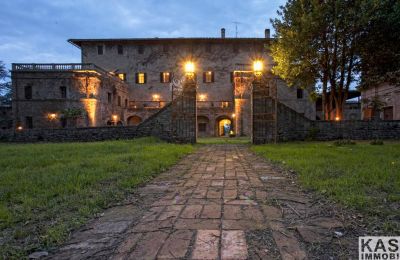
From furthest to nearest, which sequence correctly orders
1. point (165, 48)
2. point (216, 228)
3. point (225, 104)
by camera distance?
point (165, 48), point (225, 104), point (216, 228)

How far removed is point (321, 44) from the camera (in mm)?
15594

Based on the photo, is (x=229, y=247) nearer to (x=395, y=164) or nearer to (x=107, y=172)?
(x=107, y=172)

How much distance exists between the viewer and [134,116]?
34.9 metres

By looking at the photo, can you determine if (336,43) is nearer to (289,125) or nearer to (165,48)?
(289,125)

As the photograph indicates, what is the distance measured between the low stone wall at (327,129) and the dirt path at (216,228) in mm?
10982

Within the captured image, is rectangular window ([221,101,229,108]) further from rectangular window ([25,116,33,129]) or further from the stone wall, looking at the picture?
rectangular window ([25,116,33,129])

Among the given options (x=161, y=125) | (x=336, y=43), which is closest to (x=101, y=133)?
(x=161, y=125)

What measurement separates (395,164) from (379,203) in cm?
347

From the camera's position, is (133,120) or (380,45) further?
(133,120)

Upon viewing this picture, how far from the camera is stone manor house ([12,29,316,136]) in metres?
29.0

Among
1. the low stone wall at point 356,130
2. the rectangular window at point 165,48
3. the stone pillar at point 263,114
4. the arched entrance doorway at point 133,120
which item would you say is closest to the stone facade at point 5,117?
the arched entrance doorway at point 133,120

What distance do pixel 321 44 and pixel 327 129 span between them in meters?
4.85

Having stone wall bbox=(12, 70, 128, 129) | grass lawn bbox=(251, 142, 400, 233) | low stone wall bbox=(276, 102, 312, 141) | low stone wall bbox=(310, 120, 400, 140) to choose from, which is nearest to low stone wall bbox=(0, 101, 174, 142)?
low stone wall bbox=(276, 102, 312, 141)

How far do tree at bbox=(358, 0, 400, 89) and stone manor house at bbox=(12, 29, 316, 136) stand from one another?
46.2 ft
